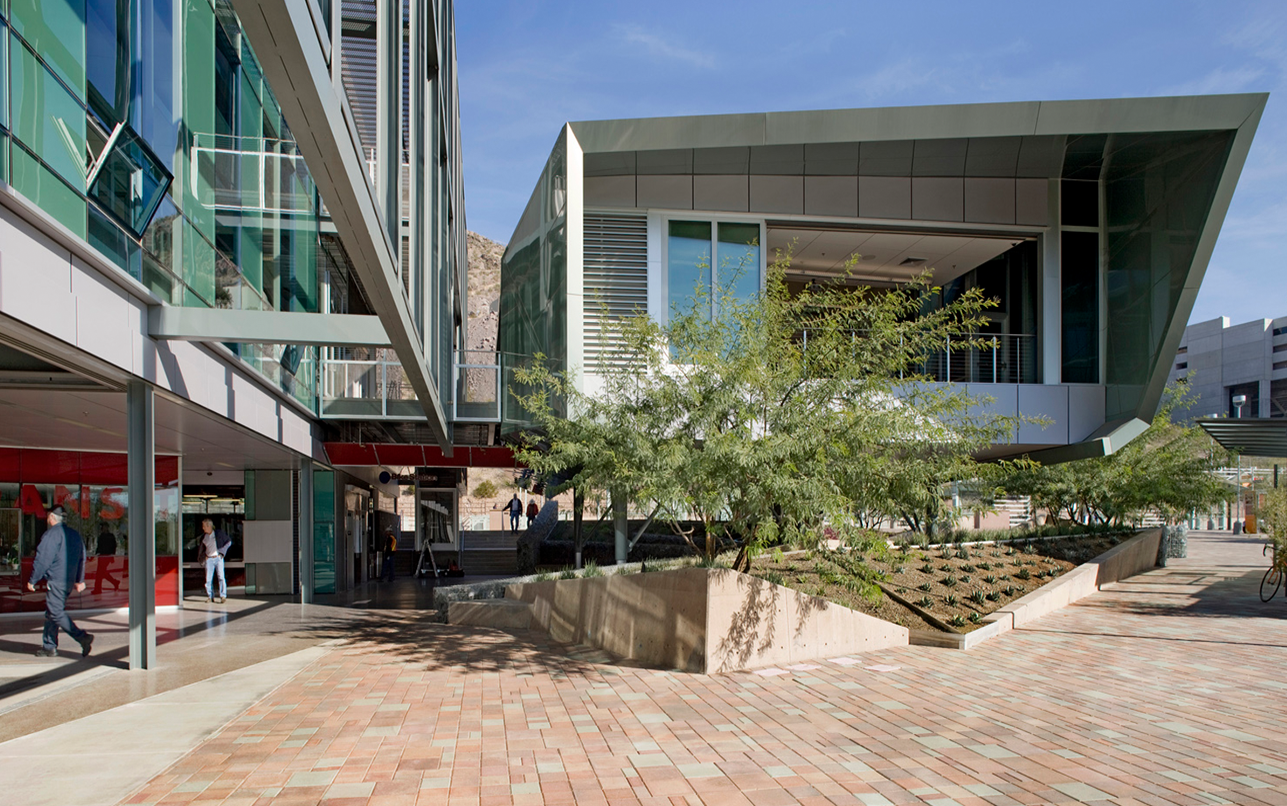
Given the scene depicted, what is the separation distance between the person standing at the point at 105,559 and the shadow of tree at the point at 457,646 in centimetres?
432

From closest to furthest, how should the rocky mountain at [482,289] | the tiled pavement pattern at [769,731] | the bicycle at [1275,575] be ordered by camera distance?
1. the tiled pavement pattern at [769,731]
2. the bicycle at [1275,575]
3. the rocky mountain at [482,289]

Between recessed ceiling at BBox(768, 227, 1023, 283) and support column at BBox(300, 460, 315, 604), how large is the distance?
11.1 m

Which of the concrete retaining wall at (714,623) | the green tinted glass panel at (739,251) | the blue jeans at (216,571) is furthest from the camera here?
the blue jeans at (216,571)

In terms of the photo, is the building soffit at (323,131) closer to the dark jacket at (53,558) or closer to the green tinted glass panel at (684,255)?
the dark jacket at (53,558)

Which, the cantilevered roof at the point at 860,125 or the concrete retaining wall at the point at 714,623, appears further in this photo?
the cantilevered roof at the point at 860,125

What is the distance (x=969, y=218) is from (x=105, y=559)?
18.3 meters

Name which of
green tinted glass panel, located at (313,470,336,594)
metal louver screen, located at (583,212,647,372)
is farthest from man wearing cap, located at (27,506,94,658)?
metal louver screen, located at (583,212,647,372)

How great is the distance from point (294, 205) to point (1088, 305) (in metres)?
15.7

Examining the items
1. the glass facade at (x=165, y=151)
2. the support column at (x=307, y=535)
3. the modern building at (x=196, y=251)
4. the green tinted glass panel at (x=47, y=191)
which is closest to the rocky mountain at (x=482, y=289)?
the support column at (x=307, y=535)

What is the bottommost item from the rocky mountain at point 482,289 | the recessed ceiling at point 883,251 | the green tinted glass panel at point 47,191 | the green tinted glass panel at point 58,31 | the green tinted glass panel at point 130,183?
the green tinted glass panel at point 47,191

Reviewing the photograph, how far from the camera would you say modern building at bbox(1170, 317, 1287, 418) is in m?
88.9

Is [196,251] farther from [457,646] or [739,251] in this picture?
[739,251]

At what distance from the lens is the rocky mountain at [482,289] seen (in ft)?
374

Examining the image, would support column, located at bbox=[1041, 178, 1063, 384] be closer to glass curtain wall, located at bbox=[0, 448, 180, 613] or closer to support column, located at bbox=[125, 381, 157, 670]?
support column, located at bbox=[125, 381, 157, 670]
